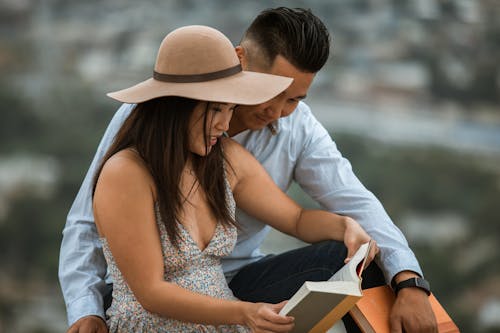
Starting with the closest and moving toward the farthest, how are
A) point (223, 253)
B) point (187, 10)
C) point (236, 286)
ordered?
1. point (223, 253)
2. point (236, 286)
3. point (187, 10)

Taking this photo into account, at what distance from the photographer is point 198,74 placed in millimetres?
1600

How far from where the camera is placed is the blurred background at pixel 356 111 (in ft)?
15.0

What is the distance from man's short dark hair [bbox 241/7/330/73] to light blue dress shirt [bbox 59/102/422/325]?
26cm

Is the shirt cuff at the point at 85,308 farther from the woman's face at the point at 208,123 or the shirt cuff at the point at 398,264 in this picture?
the shirt cuff at the point at 398,264

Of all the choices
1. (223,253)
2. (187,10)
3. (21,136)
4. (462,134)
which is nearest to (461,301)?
(462,134)

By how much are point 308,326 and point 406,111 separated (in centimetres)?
333

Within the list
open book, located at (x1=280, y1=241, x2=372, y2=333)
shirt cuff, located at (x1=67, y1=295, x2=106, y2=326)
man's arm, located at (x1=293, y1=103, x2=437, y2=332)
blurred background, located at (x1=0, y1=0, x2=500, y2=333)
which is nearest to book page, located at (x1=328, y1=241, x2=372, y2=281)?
open book, located at (x1=280, y1=241, x2=372, y2=333)

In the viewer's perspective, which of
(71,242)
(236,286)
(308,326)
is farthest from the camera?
(236,286)

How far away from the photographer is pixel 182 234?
5.42ft

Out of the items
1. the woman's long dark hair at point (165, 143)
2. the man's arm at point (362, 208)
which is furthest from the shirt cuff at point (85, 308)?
the man's arm at point (362, 208)

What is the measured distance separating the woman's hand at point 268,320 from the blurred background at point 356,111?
9.87 feet

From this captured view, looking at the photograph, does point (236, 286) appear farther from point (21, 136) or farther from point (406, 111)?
point (21, 136)

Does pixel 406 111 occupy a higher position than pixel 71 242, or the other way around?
pixel 71 242

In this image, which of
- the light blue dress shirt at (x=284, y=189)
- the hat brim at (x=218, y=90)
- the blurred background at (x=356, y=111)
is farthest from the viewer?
the blurred background at (x=356, y=111)
